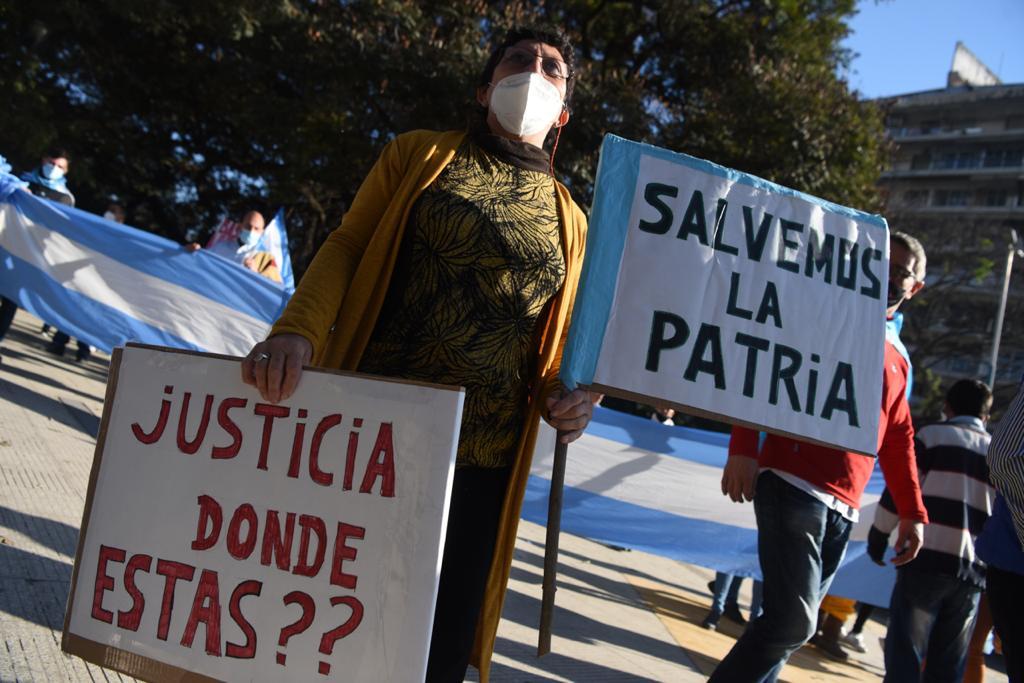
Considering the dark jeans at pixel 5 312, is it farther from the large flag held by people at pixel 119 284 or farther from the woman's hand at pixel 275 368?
the woman's hand at pixel 275 368

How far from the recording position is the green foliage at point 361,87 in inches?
482

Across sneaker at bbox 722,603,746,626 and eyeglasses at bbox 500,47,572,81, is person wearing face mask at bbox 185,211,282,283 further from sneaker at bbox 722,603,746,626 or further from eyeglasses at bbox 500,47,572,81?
eyeglasses at bbox 500,47,572,81

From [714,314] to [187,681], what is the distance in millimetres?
1564

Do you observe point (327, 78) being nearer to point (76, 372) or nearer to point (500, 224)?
point (76, 372)

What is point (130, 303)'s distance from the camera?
23.7 feet

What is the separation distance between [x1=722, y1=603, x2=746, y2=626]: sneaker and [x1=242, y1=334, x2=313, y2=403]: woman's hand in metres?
5.24

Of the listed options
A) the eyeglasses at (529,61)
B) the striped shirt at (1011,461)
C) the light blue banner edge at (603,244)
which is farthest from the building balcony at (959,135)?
the eyeglasses at (529,61)

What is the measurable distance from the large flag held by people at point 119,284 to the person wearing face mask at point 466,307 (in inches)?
212

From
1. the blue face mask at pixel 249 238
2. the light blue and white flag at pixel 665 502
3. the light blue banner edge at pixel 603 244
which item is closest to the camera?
the light blue banner edge at pixel 603 244

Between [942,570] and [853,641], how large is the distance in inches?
134

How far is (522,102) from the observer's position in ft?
7.33

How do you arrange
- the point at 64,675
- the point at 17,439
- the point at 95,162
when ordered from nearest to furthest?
the point at 64,675 < the point at 17,439 < the point at 95,162

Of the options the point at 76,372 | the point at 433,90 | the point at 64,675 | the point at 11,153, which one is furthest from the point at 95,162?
the point at 64,675

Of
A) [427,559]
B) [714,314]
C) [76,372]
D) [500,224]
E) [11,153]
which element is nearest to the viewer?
[427,559]
